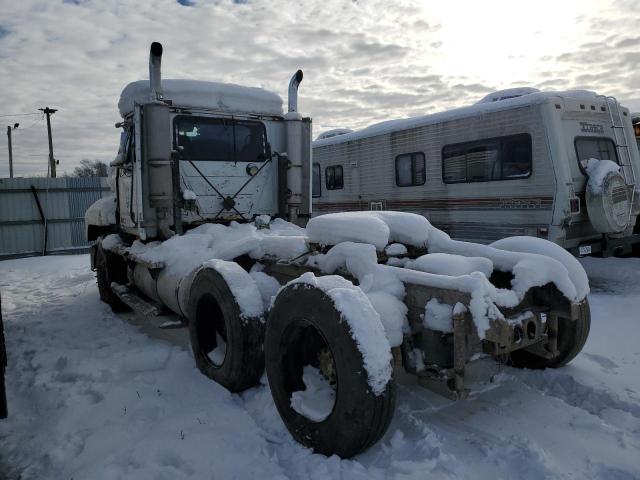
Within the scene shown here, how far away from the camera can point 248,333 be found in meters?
3.72

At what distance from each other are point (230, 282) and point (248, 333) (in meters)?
0.44

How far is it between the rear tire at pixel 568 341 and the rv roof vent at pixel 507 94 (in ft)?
22.9

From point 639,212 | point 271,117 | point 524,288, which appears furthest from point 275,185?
point 639,212

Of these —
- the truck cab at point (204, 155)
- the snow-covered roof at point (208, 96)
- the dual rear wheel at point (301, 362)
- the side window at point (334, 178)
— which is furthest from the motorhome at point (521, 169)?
the dual rear wheel at point (301, 362)

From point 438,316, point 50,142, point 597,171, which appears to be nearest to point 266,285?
point 438,316

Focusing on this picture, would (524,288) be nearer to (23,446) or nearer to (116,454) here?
(116,454)

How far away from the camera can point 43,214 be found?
641 inches

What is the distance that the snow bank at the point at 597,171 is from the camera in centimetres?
805

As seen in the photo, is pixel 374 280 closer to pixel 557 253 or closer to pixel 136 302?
pixel 557 253

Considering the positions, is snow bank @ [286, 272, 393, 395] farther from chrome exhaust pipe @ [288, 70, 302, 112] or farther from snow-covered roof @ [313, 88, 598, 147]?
snow-covered roof @ [313, 88, 598, 147]

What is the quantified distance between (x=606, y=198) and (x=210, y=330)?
6893mm

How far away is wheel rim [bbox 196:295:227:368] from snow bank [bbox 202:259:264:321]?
14.2 inches

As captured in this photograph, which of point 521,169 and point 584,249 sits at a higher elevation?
point 521,169

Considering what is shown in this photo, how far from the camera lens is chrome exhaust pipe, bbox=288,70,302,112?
6684mm
